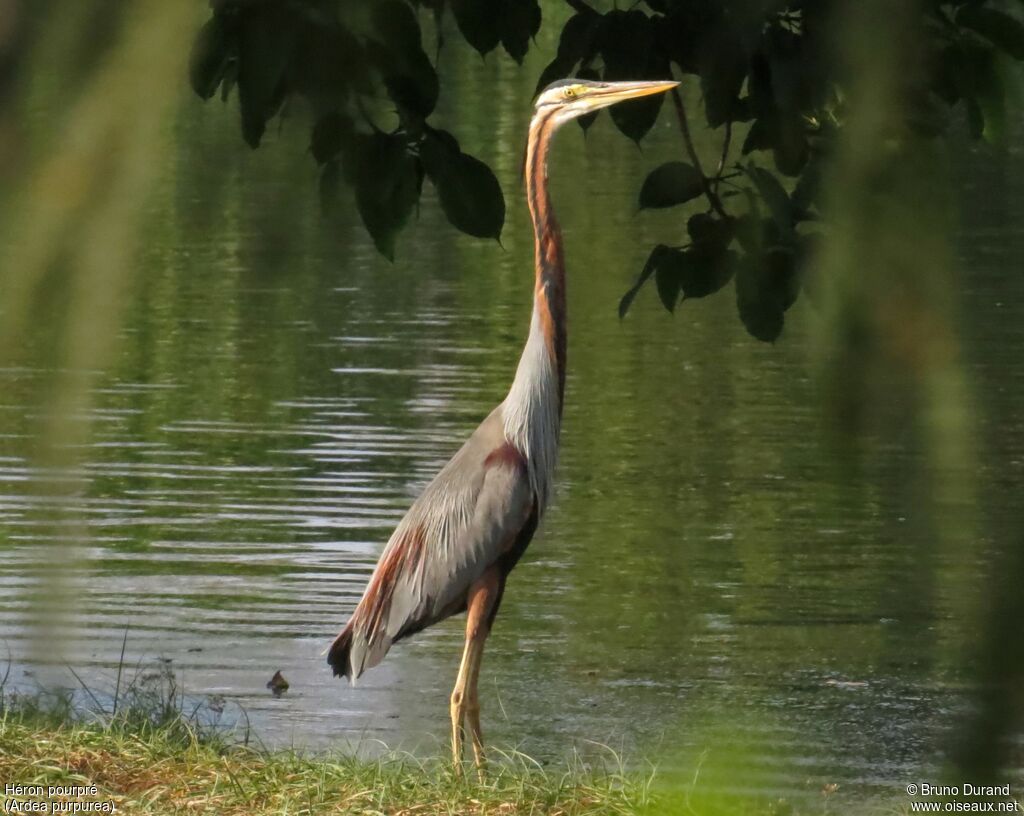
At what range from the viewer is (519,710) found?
5.39 m

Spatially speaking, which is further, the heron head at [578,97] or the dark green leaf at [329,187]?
the heron head at [578,97]

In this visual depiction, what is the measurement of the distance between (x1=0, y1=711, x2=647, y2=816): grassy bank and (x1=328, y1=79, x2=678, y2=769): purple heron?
601mm

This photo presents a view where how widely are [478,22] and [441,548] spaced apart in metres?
3.69

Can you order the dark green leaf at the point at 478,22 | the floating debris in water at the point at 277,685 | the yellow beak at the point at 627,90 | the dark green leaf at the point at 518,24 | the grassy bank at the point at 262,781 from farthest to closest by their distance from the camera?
the floating debris in water at the point at 277,685
the grassy bank at the point at 262,781
the yellow beak at the point at 627,90
the dark green leaf at the point at 518,24
the dark green leaf at the point at 478,22

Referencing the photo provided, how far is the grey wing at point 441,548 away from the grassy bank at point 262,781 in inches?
23.6

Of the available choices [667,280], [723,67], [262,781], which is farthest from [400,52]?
[262,781]

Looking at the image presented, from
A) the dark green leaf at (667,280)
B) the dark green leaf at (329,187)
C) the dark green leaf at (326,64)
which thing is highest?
the dark green leaf at (326,64)

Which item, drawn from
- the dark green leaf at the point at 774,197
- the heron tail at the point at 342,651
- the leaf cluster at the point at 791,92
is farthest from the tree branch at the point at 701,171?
the heron tail at the point at 342,651

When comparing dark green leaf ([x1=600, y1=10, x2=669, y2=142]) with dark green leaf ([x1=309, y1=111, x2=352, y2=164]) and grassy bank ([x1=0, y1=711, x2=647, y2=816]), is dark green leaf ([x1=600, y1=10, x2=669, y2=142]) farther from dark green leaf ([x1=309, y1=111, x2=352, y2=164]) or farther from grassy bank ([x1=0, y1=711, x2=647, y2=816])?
grassy bank ([x1=0, y1=711, x2=647, y2=816])

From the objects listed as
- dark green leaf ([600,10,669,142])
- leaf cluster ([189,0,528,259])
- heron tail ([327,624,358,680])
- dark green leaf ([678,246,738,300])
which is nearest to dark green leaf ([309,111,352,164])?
leaf cluster ([189,0,528,259])

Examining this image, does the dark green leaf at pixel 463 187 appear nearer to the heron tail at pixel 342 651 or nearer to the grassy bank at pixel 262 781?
the grassy bank at pixel 262 781

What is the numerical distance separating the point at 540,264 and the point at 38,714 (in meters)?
1.69

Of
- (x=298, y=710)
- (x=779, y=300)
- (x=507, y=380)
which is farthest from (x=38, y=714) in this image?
(x=507, y=380)

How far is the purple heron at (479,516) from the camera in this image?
4.67m
